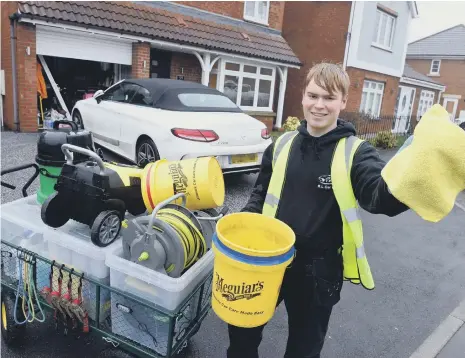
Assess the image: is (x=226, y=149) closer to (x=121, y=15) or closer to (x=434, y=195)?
(x=434, y=195)

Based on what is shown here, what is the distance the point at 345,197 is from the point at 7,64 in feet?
31.2

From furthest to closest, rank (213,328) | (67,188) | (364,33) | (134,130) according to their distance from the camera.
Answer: (364,33) < (134,130) < (213,328) < (67,188)

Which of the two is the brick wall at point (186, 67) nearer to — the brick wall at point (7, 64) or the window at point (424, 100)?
the brick wall at point (7, 64)

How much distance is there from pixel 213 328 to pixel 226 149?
2.84 m

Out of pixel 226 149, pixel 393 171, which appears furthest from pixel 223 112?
pixel 393 171

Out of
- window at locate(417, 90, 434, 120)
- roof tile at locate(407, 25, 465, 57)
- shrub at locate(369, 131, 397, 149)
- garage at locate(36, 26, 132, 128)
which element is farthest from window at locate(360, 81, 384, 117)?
roof tile at locate(407, 25, 465, 57)

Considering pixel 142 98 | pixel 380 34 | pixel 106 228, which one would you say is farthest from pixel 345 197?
pixel 380 34

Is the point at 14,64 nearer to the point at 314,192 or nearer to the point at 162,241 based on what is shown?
the point at 162,241

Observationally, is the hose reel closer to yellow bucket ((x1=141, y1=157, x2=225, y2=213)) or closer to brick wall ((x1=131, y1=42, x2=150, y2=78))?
yellow bucket ((x1=141, y1=157, x2=225, y2=213))

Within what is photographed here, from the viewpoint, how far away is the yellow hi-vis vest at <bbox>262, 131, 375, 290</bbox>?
1738mm

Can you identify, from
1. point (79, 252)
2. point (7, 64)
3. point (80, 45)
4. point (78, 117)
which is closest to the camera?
point (79, 252)

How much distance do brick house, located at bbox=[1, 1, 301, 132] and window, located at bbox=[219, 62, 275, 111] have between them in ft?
0.11

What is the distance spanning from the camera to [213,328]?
2939 mm

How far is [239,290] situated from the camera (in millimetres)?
1642
